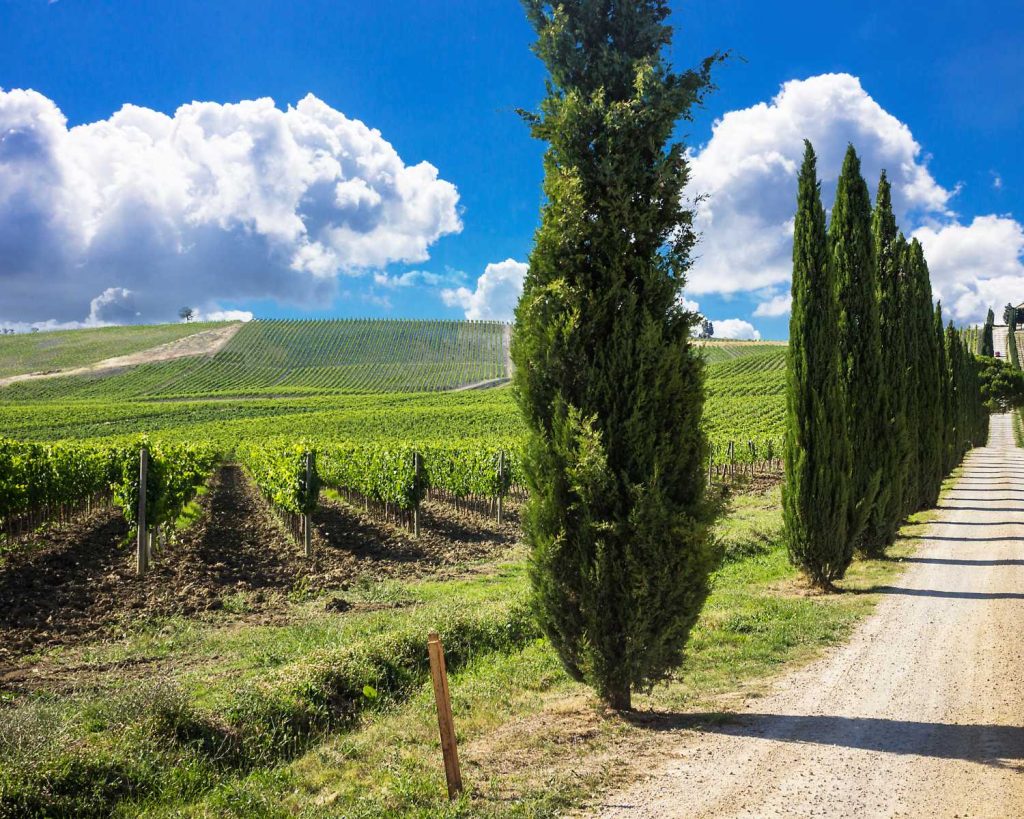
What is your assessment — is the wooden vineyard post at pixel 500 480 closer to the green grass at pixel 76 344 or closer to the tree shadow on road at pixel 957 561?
the tree shadow on road at pixel 957 561

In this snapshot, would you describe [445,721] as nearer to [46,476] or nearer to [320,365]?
[46,476]

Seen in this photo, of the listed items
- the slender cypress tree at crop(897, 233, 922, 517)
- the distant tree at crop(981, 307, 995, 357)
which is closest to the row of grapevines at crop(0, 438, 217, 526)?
the slender cypress tree at crop(897, 233, 922, 517)

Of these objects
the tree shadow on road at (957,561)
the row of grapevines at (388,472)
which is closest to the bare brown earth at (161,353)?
the row of grapevines at (388,472)

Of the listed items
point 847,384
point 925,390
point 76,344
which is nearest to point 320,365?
point 76,344

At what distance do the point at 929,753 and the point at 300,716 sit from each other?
5.10 m

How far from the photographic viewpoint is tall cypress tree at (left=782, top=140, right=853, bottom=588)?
11.2m

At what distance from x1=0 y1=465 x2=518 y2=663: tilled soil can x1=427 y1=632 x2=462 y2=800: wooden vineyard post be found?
5.66 meters

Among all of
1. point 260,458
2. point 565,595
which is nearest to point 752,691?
point 565,595

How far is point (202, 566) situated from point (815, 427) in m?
11.0

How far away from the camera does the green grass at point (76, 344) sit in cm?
9625

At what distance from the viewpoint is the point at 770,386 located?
230 feet

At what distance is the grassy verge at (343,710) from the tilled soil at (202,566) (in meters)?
0.81

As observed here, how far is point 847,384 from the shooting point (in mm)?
13516

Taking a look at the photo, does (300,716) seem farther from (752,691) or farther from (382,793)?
(752,691)
